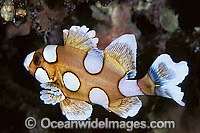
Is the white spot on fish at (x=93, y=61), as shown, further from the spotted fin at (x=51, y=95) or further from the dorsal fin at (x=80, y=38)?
the spotted fin at (x=51, y=95)

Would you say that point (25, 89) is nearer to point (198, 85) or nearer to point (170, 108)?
point (170, 108)

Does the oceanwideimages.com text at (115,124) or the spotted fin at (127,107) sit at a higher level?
the spotted fin at (127,107)

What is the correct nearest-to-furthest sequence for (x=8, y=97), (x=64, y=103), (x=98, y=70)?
(x=98, y=70) → (x=64, y=103) → (x=8, y=97)

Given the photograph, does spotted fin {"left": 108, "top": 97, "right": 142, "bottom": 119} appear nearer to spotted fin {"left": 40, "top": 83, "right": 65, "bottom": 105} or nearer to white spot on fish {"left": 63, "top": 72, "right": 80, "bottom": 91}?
white spot on fish {"left": 63, "top": 72, "right": 80, "bottom": 91}

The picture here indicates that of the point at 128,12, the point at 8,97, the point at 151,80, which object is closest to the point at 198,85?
the point at 128,12

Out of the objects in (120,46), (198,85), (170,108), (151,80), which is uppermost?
(120,46)

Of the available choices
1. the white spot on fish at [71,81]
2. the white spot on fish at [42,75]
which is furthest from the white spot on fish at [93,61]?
the white spot on fish at [42,75]
